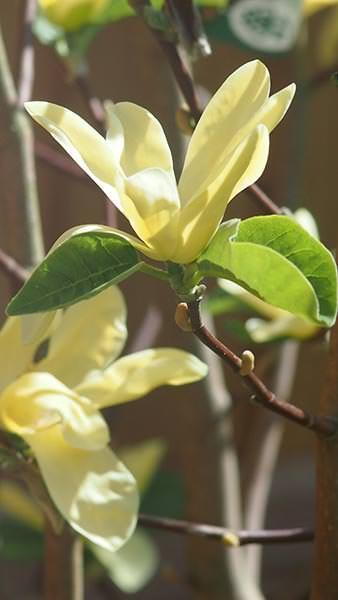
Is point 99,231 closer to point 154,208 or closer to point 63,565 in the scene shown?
point 154,208

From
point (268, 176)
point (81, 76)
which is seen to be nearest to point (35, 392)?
point (81, 76)

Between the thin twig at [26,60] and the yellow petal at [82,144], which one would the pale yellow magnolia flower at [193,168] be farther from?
the thin twig at [26,60]

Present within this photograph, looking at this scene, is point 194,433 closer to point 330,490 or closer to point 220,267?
point 330,490

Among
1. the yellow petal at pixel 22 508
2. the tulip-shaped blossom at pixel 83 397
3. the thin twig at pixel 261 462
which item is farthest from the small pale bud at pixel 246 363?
the yellow petal at pixel 22 508

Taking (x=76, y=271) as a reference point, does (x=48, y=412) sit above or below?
below

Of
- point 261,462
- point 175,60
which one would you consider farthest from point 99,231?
point 261,462

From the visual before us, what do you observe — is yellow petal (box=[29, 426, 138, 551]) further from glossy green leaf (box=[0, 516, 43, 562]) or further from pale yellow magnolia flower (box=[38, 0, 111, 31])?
glossy green leaf (box=[0, 516, 43, 562])
